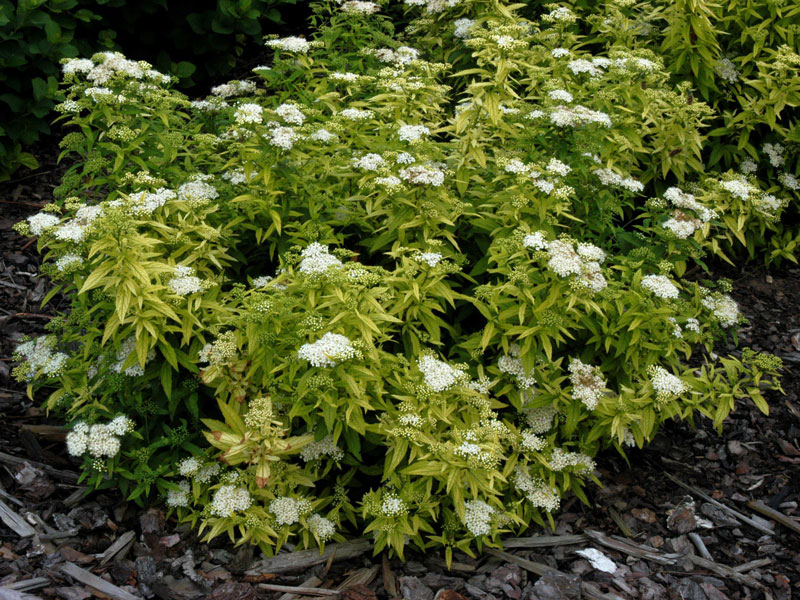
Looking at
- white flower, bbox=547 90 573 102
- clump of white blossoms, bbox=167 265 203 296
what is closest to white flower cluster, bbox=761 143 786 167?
white flower, bbox=547 90 573 102

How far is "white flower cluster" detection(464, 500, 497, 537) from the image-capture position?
3391 mm

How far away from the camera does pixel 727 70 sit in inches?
225

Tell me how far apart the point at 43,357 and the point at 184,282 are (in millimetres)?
1124

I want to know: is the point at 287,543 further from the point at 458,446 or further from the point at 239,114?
the point at 239,114

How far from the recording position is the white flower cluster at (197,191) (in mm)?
3959

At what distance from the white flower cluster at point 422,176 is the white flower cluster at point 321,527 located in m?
1.86

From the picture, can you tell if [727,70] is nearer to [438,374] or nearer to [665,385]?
[665,385]

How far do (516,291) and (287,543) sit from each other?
1807mm

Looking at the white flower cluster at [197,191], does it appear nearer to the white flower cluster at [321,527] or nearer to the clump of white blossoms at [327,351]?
the clump of white blossoms at [327,351]

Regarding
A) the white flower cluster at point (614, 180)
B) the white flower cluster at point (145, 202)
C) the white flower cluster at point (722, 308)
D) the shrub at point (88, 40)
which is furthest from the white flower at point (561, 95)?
the shrub at point (88, 40)

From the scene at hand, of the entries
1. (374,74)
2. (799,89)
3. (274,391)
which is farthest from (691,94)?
(274,391)

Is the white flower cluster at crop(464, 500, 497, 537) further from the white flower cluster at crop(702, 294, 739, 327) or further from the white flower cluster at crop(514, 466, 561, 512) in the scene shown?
the white flower cluster at crop(702, 294, 739, 327)

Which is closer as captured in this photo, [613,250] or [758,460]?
[758,460]

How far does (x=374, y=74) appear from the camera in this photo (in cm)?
536
